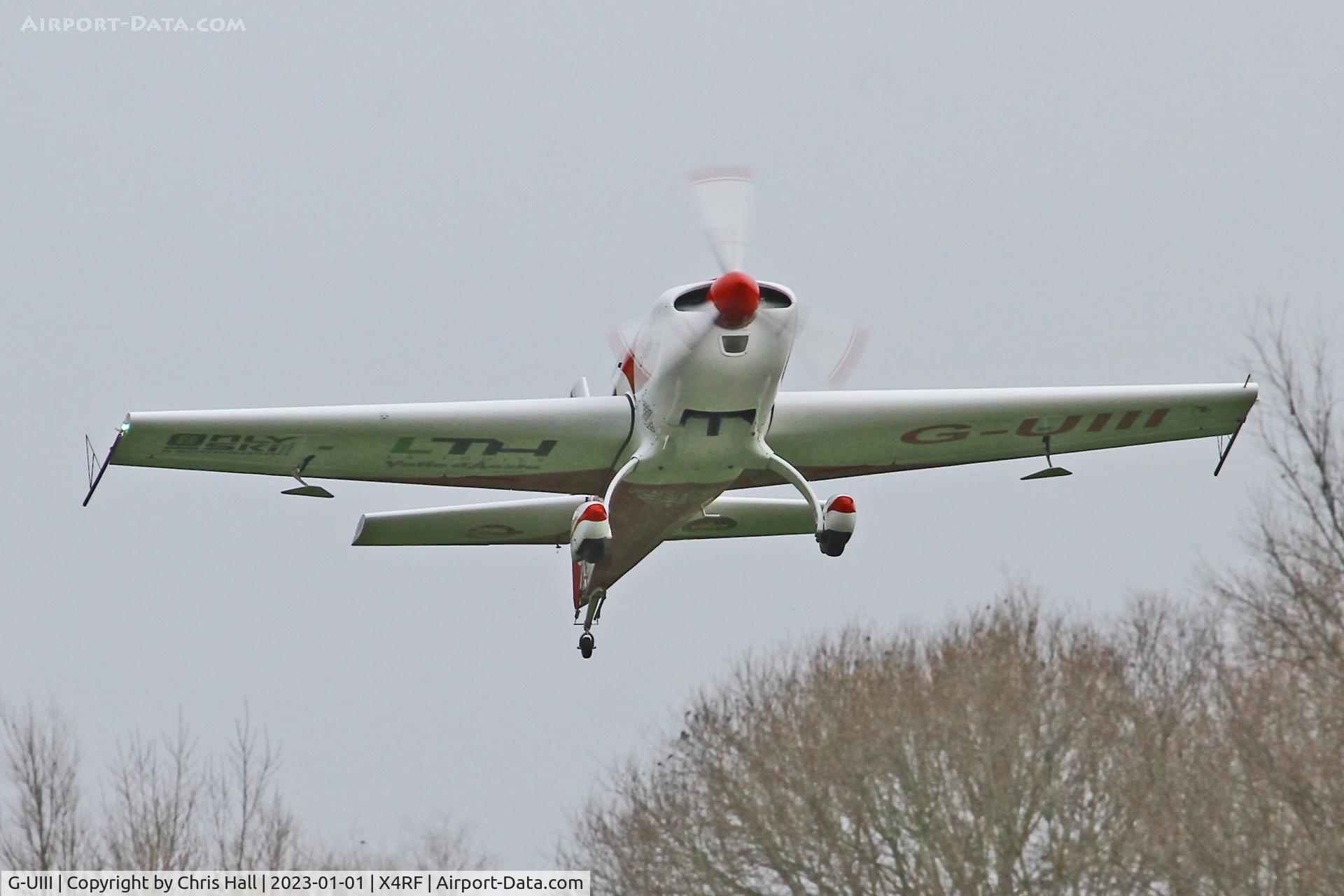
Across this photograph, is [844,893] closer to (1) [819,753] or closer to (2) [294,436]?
(1) [819,753]

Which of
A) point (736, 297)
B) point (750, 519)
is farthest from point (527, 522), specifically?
point (736, 297)

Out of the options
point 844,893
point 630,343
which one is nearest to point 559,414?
point 630,343

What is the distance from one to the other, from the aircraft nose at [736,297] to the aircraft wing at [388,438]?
9.22 feet

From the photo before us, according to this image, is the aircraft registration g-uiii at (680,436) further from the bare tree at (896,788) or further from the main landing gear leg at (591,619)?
the bare tree at (896,788)

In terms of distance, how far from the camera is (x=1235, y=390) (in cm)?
1955

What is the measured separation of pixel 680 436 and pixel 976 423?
3880 mm

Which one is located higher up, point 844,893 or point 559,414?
point 559,414

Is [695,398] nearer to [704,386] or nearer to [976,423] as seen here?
[704,386]

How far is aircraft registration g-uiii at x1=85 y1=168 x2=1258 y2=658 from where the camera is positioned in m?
15.8

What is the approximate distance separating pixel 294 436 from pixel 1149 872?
54.2 feet

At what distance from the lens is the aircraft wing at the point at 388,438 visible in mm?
17625

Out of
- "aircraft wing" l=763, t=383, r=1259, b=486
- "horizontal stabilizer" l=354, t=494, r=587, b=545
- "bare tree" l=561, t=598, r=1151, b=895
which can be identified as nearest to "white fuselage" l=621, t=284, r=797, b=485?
"aircraft wing" l=763, t=383, r=1259, b=486

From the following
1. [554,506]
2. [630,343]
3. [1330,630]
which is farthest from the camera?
[1330,630]

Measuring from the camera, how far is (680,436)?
16.6 metres
